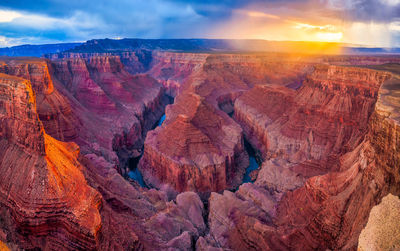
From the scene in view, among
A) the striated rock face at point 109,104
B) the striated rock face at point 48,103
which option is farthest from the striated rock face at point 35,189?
the striated rock face at point 48,103

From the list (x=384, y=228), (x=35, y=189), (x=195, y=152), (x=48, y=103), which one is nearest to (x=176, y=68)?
(x=48, y=103)

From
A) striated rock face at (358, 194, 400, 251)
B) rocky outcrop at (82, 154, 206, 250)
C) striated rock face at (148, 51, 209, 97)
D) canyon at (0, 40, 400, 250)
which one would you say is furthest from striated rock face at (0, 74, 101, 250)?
striated rock face at (148, 51, 209, 97)

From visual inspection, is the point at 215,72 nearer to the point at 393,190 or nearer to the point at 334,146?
the point at 334,146

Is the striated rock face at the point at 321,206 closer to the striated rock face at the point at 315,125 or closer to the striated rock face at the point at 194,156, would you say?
the striated rock face at the point at 315,125

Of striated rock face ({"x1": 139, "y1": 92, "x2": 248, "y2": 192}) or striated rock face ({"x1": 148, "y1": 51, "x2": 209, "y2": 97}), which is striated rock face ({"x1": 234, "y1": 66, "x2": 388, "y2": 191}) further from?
striated rock face ({"x1": 148, "y1": 51, "x2": 209, "y2": 97})

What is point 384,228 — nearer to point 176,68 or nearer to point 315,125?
point 315,125

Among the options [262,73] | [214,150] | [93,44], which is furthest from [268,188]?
[93,44]
